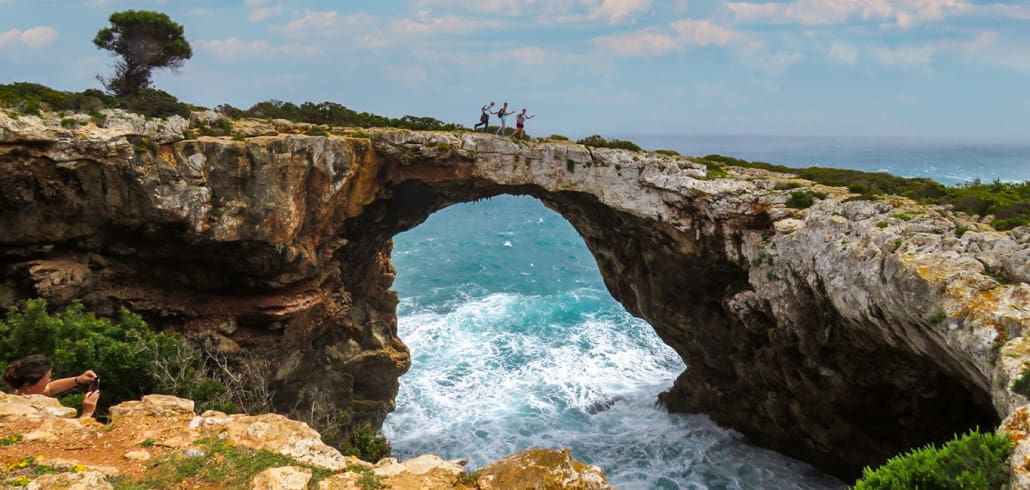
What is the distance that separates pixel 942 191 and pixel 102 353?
77.7 ft

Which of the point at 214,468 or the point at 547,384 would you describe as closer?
the point at 214,468

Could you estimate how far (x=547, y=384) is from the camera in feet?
97.1

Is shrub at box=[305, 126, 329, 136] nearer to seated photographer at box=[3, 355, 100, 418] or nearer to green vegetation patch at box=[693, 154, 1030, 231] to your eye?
seated photographer at box=[3, 355, 100, 418]

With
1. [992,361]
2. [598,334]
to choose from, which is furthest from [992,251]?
[598,334]

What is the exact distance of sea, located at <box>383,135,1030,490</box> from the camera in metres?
22.0

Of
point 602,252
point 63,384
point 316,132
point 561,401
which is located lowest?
point 561,401

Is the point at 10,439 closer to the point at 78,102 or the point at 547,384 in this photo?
the point at 78,102

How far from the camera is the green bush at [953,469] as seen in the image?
5543 millimetres

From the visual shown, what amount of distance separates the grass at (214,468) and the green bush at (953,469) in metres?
7.44

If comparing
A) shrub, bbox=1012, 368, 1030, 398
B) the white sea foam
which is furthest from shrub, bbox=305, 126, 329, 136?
shrub, bbox=1012, 368, 1030, 398

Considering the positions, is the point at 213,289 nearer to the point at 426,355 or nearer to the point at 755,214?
the point at 426,355

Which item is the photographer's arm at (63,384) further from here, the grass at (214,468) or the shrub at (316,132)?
the shrub at (316,132)

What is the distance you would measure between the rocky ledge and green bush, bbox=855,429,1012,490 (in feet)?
12.3

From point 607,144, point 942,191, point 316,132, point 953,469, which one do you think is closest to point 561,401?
point 607,144
